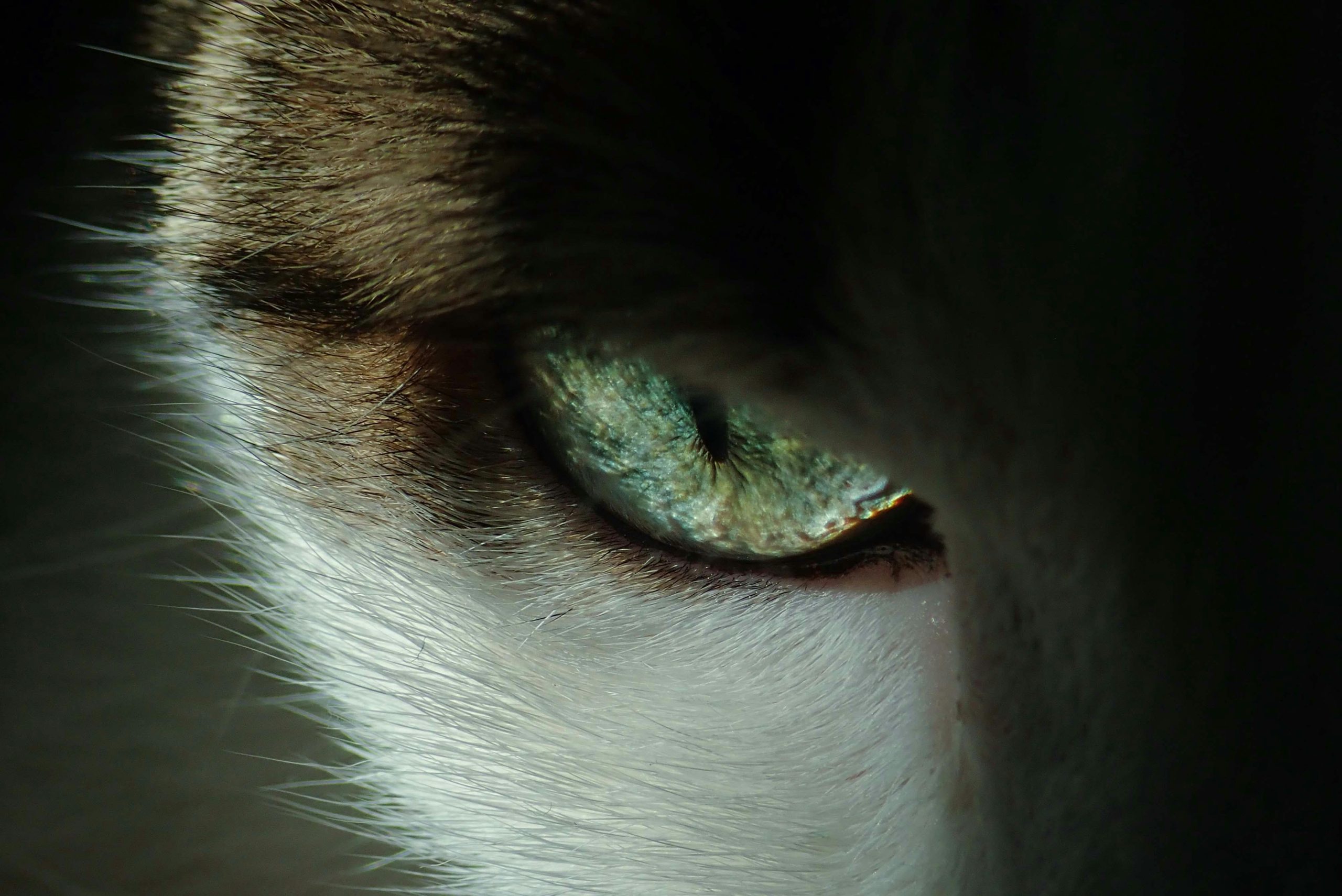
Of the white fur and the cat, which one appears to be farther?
the white fur

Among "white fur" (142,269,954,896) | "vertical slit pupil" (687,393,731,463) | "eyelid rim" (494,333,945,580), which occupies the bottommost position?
"white fur" (142,269,954,896)

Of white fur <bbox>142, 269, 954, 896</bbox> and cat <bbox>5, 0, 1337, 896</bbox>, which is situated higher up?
cat <bbox>5, 0, 1337, 896</bbox>

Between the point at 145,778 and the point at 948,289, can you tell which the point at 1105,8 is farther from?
the point at 145,778

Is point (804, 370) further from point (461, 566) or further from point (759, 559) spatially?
point (461, 566)

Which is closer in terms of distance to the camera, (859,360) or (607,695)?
(859,360)

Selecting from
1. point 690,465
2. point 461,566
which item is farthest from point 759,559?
point 461,566
